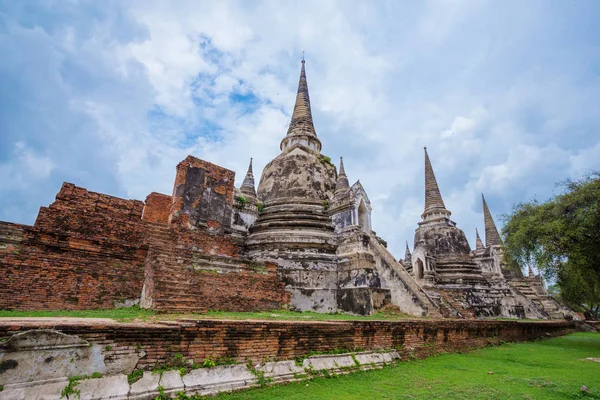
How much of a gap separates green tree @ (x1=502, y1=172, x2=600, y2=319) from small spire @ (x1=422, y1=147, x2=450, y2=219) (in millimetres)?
11368

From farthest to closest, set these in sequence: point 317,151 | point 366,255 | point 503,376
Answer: point 317,151
point 366,255
point 503,376

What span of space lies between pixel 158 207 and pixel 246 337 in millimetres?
9241

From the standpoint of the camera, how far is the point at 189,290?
24.8ft

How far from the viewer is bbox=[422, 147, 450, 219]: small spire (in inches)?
998

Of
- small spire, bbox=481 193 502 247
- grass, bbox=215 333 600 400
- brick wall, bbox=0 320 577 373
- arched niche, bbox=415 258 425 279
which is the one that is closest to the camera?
brick wall, bbox=0 320 577 373

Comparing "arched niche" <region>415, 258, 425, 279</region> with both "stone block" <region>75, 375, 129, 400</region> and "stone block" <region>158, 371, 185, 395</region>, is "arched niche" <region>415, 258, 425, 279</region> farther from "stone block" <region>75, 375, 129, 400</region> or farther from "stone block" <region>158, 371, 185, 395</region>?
"stone block" <region>75, 375, 129, 400</region>

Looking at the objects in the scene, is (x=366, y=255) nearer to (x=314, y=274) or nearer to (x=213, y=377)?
(x=314, y=274)

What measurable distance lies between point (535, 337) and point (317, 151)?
45.0 ft

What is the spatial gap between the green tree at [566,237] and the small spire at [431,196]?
11368 mm

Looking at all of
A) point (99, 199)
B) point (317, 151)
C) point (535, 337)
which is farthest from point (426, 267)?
point (99, 199)

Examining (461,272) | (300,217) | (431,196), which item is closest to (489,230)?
(431,196)

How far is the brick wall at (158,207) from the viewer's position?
12.3m

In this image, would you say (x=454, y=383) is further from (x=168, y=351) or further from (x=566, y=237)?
(x=566, y=237)

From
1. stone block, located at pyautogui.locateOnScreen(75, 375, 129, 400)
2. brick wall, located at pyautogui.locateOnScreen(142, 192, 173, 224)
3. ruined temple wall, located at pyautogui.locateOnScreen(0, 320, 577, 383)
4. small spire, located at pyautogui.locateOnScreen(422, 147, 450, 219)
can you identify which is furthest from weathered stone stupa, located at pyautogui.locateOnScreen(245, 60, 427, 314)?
small spire, located at pyautogui.locateOnScreen(422, 147, 450, 219)
